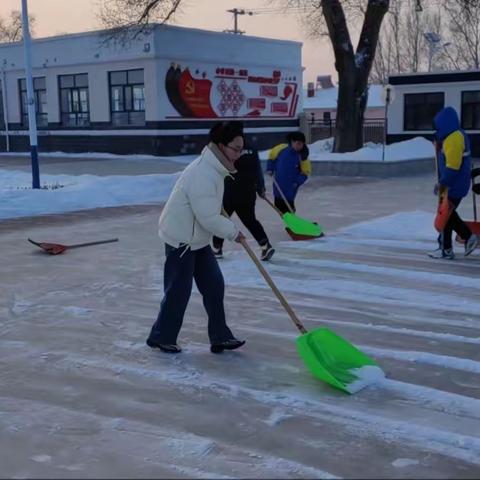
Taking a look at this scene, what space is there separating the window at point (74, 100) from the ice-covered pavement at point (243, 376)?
86.9ft

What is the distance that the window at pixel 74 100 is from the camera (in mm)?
34688

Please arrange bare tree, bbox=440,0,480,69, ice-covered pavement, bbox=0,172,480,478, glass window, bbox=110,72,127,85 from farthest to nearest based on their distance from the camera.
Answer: bare tree, bbox=440,0,480,69, glass window, bbox=110,72,127,85, ice-covered pavement, bbox=0,172,480,478

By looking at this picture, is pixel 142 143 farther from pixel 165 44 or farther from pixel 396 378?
pixel 396 378

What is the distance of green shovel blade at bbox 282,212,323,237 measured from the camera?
10.2 m

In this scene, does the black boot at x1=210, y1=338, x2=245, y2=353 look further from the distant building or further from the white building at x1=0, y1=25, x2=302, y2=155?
the distant building

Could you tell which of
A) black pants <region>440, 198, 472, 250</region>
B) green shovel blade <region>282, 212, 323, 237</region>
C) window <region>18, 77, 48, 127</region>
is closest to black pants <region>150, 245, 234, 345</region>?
black pants <region>440, 198, 472, 250</region>

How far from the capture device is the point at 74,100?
116ft

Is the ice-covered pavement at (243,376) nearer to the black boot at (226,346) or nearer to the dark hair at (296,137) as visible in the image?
the black boot at (226,346)

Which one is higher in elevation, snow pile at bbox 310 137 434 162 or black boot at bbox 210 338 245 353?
snow pile at bbox 310 137 434 162

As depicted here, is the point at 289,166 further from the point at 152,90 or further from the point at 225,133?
Result: the point at 152,90

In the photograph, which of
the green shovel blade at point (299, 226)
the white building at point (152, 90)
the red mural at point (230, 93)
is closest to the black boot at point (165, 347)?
the green shovel blade at point (299, 226)

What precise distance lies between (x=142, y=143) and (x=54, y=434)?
95.1 ft

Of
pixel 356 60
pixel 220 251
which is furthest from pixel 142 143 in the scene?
pixel 220 251

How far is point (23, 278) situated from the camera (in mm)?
8250
